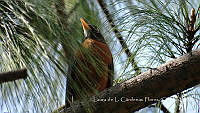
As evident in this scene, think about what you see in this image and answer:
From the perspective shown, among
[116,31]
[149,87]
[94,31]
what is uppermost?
[94,31]

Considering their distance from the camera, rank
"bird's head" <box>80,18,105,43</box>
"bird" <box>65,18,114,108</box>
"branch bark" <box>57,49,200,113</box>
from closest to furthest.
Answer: "bird" <box>65,18,114,108</box> < "branch bark" <box>57,49,200,113</box> < "bird's head" <box>80,18,105,43</box>

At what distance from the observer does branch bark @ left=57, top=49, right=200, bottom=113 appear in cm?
154

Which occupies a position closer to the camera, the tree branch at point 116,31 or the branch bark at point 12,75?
the branch bark at point 12,75

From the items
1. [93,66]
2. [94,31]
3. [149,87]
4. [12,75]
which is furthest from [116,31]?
[12,75]

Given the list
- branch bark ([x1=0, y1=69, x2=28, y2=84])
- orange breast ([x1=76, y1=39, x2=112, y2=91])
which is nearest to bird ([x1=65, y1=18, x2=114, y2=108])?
orange breast ([x1=76, y1=39, x2=112, y2=91])

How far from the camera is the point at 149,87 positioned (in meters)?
1.61

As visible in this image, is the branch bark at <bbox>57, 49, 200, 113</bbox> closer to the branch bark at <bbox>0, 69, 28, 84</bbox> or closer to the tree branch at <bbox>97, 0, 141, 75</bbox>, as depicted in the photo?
the tree branch at <bbox>97, 0, 141, 75</bbox>

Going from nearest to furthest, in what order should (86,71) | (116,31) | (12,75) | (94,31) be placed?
(12,75) → (86,71) → (116,31) → (94,31)

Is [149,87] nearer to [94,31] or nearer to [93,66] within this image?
[93,66]

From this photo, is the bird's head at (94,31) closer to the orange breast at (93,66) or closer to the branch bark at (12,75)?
the orange breast at (93,66)

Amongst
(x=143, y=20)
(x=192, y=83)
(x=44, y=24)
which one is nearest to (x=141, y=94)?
(x=192, y=83)

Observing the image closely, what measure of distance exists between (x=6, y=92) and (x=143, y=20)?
70 cm

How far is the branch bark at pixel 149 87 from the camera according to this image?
5.05ft

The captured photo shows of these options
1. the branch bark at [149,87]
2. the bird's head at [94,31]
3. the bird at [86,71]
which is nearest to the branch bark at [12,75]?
the bird at [86,71]
